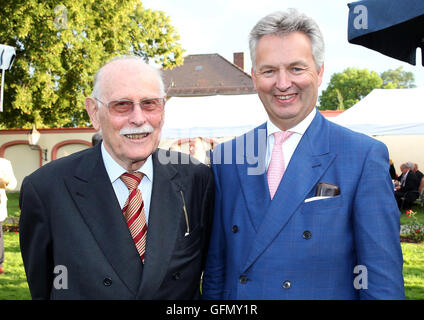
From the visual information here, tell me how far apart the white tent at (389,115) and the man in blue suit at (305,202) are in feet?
30.2

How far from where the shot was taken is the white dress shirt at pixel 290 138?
2.30 meters

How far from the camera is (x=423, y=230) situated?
424 inches

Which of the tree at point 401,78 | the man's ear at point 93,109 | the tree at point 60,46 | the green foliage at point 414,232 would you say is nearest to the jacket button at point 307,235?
the man's ear at point 93,109

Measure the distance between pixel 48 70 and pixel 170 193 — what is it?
19.9m

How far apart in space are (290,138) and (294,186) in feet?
0.92

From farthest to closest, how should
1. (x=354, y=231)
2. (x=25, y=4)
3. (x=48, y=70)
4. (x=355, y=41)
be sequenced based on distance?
1. (x=48, y=70)
2. (x=25, y=4)
3. (x=355, y=41)
4. (x=354, y=231)

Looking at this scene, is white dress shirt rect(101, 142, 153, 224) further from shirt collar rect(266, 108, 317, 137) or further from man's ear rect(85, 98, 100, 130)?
shirt collar rect(266, 108, 317, 137)

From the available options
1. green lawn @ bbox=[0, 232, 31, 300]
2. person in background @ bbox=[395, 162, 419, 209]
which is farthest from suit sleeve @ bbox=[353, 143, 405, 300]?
person in background @ bbox=[395, 162, 419, 209]

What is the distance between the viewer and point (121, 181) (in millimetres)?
2439

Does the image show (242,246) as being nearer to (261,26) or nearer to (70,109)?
(261,26)

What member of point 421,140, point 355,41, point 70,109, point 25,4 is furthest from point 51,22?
point 421,140

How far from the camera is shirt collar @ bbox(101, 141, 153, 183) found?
2422 mm

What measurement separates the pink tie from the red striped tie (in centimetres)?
67

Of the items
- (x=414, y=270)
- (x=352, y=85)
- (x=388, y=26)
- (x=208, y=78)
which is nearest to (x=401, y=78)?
(x=352, y=85)
